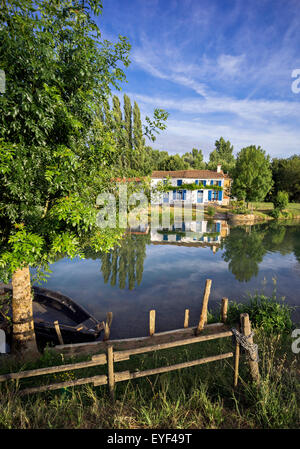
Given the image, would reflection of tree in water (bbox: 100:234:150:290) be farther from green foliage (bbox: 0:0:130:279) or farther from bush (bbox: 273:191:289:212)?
bush (bbox: 273:191:289:212)

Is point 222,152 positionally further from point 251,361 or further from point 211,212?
point 251,361

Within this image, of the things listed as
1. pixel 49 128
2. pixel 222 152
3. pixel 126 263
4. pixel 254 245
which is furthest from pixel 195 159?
pixel 49 128

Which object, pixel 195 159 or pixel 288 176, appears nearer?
pixel 288 176

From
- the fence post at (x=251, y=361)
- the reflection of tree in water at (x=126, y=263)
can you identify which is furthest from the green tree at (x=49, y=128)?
the reflection of tree in water at (x=126, y=263)

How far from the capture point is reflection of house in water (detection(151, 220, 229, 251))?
26891mm

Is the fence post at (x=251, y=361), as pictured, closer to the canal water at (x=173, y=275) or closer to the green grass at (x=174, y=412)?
the green grass at (x=174, y=412)

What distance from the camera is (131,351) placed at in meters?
4.50

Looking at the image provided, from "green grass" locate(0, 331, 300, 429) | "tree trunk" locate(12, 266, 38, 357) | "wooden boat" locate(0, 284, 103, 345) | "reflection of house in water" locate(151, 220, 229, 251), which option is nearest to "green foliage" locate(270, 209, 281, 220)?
"reflection of house in water" locate(151, 220, 229, 251)

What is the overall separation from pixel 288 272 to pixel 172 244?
1216 cm

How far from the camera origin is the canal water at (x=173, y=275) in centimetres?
1208

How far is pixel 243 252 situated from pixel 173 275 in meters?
10.6
